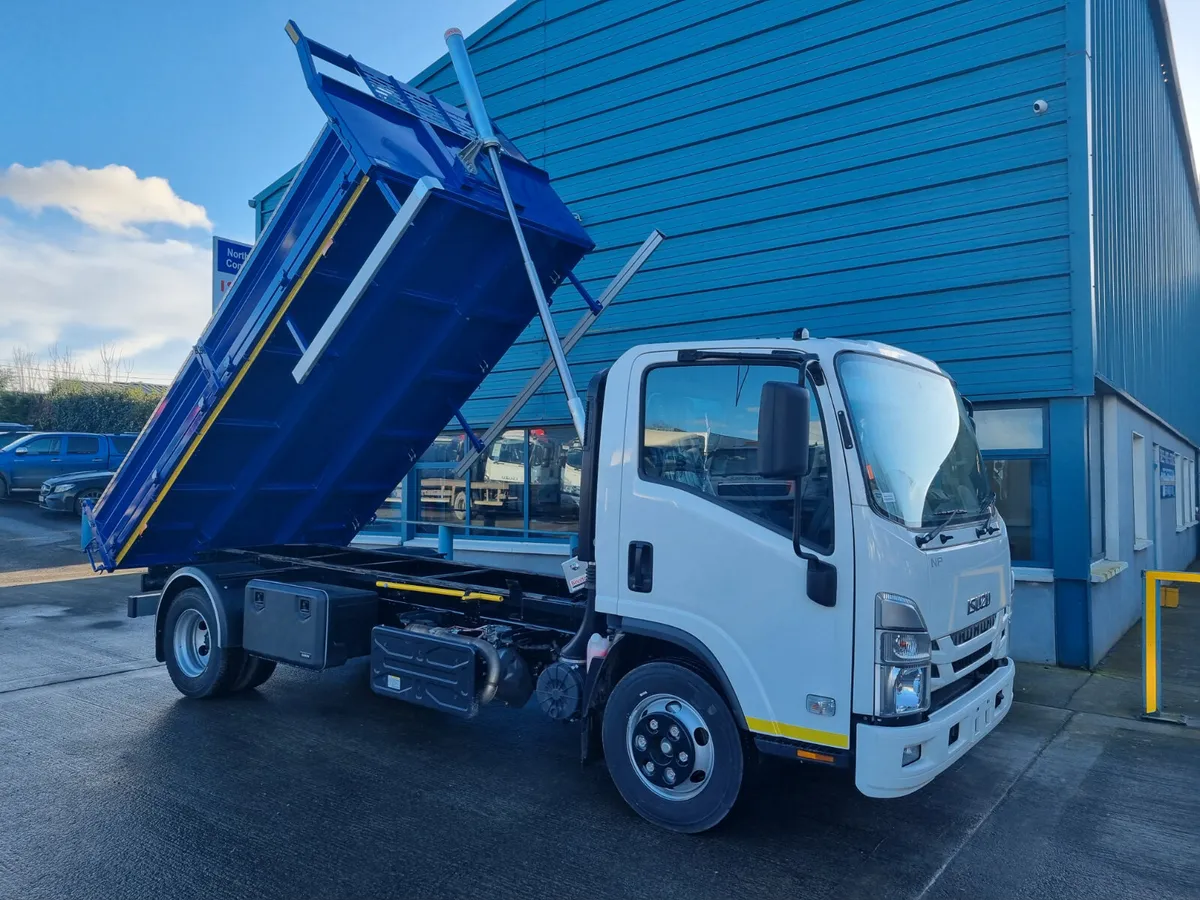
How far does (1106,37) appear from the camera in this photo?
8.58 m

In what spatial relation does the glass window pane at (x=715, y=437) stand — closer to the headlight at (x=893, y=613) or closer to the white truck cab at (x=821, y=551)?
the white truck cab at (x=821, y=551)

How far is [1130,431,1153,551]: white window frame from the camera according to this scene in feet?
33.1

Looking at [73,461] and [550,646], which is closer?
[550,646]

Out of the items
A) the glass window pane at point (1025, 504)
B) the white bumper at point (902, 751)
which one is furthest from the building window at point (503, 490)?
the white bumper at point (902, 751)

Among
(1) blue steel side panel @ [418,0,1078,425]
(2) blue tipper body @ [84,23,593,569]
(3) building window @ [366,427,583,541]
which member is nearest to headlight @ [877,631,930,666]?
(2) blue tipper body @ [84,23,593,569]

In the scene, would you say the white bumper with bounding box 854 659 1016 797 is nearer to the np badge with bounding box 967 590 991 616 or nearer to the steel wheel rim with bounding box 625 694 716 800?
the np badge with bounding box 967 590 991 616

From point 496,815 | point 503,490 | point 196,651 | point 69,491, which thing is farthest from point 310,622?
point 69,491

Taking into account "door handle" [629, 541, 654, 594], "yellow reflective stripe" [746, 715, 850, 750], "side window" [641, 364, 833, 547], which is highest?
"side window" [641, 364, 833, 547]

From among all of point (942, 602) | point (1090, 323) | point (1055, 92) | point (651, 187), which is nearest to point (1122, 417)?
point (1090, 323)

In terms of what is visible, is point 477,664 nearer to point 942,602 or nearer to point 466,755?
point 466,755

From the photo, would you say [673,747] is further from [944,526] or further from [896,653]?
[944,526]

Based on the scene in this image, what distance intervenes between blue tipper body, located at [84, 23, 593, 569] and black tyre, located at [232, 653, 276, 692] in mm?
1093

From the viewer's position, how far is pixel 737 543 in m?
4.02

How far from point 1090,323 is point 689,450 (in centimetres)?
491
